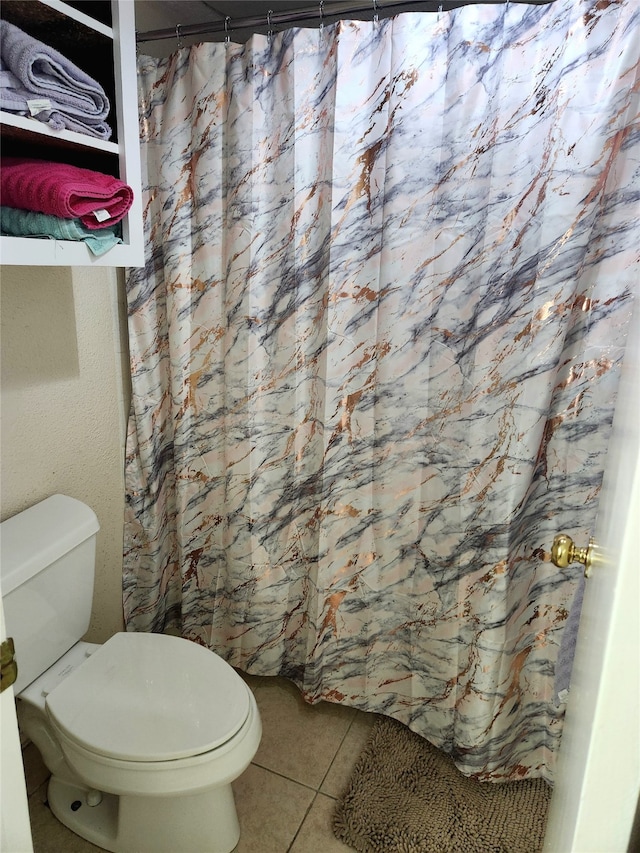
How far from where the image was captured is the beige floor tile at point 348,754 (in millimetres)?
1632

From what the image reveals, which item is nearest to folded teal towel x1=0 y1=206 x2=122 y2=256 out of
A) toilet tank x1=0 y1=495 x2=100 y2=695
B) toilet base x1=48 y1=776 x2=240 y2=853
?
toilet tank x1=0 y1=495 x2=100 y2=695

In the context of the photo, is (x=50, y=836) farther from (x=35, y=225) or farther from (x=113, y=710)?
(x=35, y=225)

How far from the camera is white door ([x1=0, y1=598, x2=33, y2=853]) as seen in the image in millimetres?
577

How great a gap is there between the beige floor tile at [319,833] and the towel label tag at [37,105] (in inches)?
68.6

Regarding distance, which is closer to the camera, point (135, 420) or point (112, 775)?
point (112, 775)

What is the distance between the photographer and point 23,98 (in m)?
1.02

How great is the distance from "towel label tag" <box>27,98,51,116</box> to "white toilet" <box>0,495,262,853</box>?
917mm

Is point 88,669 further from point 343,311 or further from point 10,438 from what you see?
point 343,311

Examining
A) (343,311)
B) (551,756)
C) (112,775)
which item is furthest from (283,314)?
(551,756)

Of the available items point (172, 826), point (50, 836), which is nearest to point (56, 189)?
point (172, 826)

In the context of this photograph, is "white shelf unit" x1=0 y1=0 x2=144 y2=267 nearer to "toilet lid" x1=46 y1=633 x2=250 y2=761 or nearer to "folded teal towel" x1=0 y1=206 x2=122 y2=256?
"folded teal towel" x1=0 y1=206 x2=122 y2=256

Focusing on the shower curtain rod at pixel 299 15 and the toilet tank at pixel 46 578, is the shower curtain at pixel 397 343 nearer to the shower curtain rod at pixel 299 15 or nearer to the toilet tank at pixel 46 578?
the shower curtain rod at pixel 299 15

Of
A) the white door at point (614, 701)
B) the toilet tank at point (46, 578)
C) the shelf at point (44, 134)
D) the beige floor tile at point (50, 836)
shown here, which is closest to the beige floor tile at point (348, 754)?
the beige floor tile at point (50, 836)

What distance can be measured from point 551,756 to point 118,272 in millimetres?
1877
